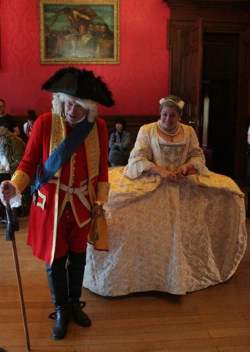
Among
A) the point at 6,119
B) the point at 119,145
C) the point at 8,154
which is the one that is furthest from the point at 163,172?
the point at 6,119

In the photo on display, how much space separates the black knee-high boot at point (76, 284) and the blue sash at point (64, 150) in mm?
465

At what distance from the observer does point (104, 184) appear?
89.7 inches

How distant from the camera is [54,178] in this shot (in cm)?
213

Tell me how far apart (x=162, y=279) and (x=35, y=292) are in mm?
827

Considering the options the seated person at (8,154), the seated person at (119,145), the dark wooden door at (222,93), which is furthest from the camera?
the dark wooden door at (222,93)

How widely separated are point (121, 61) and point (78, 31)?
2.28 feet

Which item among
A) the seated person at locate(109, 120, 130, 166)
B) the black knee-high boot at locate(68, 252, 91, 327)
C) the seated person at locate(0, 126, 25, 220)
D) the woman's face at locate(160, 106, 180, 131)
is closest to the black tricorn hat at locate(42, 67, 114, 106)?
the woman's face at locate(160, 106, 180, 131)

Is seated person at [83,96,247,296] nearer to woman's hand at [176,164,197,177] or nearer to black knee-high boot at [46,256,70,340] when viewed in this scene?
woman's hand at [176,164,197,177]

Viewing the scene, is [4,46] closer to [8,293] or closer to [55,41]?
[55,41]

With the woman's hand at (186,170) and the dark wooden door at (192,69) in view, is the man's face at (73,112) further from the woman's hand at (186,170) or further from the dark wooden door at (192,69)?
the dark wooden door at (192,69)

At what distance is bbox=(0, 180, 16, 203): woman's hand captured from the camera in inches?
78.9

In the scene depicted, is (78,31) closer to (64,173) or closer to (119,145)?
(119,145)

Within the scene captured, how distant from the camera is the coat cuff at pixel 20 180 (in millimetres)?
2089

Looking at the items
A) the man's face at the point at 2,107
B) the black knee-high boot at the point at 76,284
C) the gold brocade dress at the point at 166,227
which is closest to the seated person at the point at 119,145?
the man's face at the point at 2,107
